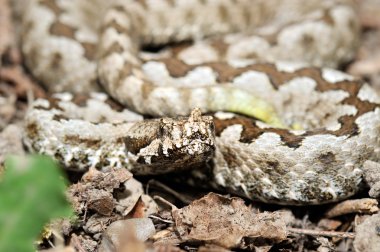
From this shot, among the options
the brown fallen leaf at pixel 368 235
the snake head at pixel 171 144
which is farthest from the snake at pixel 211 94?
the brown fallen leaf at pixel 368 235

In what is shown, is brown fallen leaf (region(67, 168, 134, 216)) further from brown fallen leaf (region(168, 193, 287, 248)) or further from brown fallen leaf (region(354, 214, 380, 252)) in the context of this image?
brown fallen leaf (region(354, 214, 380, 252))

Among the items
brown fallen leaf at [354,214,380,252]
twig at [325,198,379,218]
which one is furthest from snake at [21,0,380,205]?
brown fallen leaf at [354,214,380,252]

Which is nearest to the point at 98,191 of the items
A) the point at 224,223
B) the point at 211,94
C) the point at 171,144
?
the point at 171,144

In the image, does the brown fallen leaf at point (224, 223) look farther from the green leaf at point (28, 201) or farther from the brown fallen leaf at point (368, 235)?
the green leaf at point (28, 201)

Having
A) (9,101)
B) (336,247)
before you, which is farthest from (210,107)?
(9,101)

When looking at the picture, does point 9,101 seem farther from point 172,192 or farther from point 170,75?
point 172,192
